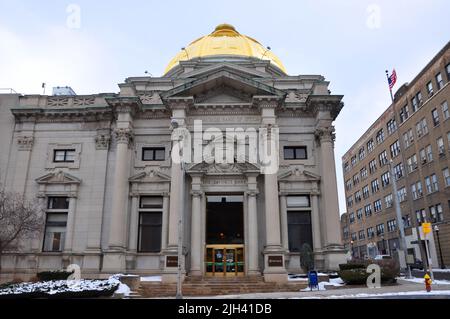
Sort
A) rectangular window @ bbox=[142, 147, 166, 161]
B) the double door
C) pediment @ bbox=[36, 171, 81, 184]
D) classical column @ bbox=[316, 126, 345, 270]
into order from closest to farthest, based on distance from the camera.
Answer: classical column @ bbox=[316, 126, 345, 270] → the double door → pediment @ bbox=[36, 171, 81, 184] → rectangular window @ bbox=[142, 147, 166, 161]

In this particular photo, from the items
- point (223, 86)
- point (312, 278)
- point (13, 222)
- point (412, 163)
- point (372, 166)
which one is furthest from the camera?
point (372, 166)

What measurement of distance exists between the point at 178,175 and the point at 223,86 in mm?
9087

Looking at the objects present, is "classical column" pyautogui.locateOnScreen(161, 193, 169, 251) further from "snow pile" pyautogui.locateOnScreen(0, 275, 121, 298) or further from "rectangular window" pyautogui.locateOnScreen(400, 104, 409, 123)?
"rectangular window" pyautogui.locateOnScreen(400, 104, 409, 123)

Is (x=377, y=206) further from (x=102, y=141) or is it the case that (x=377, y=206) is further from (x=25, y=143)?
(x=25, y=143)

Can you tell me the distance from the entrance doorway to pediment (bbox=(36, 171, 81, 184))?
1156 cm

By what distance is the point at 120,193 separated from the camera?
102 ft

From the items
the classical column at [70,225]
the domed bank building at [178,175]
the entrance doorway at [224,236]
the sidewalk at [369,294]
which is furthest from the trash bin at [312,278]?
the classical column at [70,225]

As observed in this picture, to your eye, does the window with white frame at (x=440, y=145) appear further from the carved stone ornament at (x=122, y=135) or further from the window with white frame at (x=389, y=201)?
the carved stone ornament at (x=122, y=135)

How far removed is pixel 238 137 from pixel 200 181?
491cm

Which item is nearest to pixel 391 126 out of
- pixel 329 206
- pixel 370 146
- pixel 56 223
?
pixel 370 146

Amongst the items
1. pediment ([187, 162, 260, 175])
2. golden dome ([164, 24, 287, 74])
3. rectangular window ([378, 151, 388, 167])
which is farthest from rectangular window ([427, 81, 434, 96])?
pediment ([187, 162, 260, 175])

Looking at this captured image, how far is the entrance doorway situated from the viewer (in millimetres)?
30000

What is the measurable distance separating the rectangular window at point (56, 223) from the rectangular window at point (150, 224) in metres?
6.42
